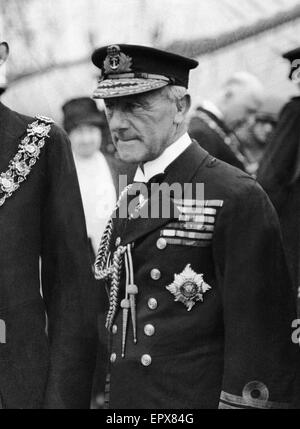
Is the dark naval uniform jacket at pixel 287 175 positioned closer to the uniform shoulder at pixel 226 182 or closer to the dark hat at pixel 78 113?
the uniform shoulder at pixel 226 182

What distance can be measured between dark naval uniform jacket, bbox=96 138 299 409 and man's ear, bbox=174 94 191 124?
0.11 m

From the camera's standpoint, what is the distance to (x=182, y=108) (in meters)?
3.04

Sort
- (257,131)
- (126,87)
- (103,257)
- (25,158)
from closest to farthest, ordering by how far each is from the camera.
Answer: (25,158), (126,87), (103,257), (257,131)

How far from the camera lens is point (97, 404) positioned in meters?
4.68

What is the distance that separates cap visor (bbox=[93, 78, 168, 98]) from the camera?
2.93 metres

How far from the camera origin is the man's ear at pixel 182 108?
118 inches

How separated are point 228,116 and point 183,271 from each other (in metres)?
2.62

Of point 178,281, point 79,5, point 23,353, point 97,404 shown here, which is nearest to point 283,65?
point 79,5

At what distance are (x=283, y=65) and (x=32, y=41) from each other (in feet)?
4.62

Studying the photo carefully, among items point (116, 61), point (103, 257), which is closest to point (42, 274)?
point (103, 257)

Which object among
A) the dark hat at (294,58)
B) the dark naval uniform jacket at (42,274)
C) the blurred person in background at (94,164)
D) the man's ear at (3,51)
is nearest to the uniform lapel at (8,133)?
the dark naval uniform jacket at (42,274)

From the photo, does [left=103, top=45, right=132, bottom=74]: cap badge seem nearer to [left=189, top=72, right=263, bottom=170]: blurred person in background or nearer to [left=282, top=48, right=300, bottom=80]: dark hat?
[left=282, top=48, right=300, bottom=80]: dark hat

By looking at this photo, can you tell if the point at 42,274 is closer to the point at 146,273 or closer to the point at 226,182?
the point at 146,273
